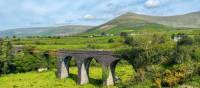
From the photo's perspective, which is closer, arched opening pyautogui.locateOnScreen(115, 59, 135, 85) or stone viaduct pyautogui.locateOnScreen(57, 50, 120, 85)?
arched opening pyautogui.locateOnScreen(115, 59, 135, 85)

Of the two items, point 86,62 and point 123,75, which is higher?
point 86,62

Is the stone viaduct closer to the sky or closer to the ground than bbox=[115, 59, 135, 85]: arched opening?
closer to the sky

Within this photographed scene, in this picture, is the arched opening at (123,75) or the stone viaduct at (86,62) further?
the stone viaduct at (86,62)

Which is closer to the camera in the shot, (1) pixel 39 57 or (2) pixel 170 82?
(2) pixel 170 82

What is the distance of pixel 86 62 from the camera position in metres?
76.7

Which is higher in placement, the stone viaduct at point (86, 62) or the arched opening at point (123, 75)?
the stone viaduct at point (86, 62)

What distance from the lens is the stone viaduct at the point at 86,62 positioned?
6719cm

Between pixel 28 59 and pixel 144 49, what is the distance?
5626 centimetres

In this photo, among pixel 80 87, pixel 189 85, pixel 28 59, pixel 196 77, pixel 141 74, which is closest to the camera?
pixel 189 85

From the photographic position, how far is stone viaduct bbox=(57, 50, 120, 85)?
6719 centimetres

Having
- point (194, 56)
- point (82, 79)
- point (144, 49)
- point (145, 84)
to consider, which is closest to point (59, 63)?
point (82, 79)

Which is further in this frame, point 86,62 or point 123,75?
point 123,75

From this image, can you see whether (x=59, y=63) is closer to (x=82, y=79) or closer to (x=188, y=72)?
(x=82, y=79)

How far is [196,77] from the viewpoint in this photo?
39156 mm
